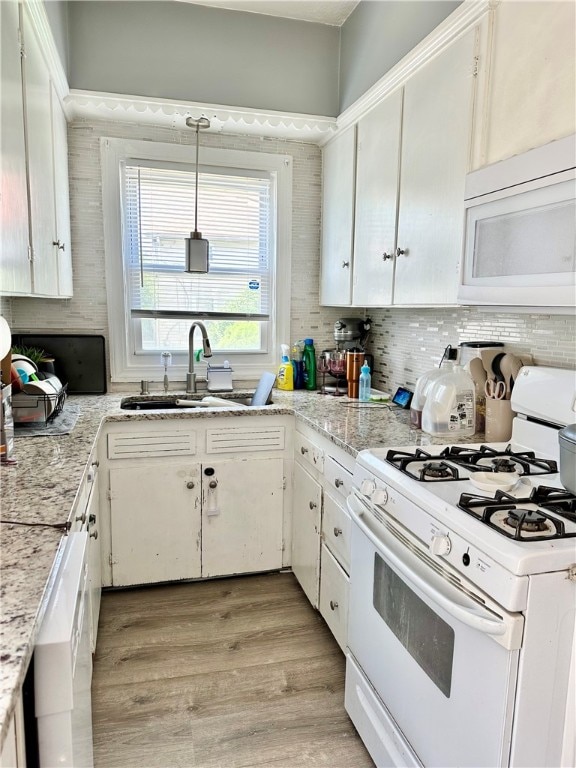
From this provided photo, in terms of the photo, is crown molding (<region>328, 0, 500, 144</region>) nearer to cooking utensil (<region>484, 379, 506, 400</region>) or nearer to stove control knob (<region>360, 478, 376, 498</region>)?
cooking utensil (<region>484, 379, 506, 400</region>)

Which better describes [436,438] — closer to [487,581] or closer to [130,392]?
[487,581]

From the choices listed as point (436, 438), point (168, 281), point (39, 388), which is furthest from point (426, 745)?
point (168, 281)

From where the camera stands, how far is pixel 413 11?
7.00ft

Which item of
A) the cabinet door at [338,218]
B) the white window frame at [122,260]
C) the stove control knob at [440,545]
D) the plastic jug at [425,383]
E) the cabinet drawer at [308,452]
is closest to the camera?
the stove control knob at [440,545]

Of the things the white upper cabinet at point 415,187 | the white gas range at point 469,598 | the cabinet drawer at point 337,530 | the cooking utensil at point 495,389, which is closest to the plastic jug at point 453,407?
the cooking utensil at point 495,389

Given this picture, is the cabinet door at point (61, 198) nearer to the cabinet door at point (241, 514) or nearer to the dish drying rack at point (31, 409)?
the dish drying rack at point (31, 409)

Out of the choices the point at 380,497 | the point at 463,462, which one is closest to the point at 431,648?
the point at 380,497

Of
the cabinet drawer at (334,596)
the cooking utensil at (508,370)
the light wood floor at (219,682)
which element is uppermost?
the cooking utensil at (508,370)

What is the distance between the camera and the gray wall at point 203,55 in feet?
8.19

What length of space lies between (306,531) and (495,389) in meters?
1.06

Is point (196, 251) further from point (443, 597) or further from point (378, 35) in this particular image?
point (443, 597)

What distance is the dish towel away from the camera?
192 centimetres

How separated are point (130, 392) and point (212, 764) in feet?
6.08

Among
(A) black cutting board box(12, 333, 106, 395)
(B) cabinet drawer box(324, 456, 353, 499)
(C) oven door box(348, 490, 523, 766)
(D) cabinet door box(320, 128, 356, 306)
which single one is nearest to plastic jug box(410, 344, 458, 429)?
(B) cabinet drawer box(324, 456, 353, 499)
